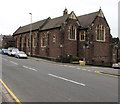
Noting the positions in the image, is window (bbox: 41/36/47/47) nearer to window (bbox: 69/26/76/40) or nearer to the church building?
the church building

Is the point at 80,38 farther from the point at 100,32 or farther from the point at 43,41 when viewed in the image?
the point at 43,41

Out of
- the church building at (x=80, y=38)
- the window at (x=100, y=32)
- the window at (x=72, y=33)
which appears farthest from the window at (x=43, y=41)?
the window at (x=100, y=32)

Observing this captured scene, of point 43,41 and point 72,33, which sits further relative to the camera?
point 43,41

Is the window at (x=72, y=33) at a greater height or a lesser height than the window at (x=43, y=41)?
greater

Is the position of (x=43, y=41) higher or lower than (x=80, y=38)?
lower

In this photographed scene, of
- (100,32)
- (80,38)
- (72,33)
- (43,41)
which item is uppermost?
(100,32)

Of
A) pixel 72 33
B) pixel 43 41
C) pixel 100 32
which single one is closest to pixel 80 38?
pixel 72 33

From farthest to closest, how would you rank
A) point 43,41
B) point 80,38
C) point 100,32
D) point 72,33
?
point 43,41
point 100,32
point 80,38
point 72,33

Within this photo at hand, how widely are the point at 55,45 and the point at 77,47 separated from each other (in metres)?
5.66

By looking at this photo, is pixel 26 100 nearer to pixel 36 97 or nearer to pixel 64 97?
pixel 36 97

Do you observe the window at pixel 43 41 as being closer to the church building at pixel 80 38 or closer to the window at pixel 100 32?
the church building at pixel 80 38

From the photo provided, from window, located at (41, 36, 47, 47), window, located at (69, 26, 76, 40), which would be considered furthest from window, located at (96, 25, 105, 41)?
window, located at (41, 36, 47, 47)

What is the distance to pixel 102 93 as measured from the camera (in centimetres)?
845

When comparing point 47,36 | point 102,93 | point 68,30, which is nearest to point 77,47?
point 68,30
